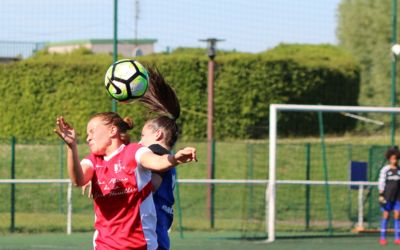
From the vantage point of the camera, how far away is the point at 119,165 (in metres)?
5.35

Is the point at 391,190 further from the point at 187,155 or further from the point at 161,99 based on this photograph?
the point at 187,155

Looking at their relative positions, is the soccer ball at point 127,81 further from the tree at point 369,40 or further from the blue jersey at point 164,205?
the tree at point 369,40

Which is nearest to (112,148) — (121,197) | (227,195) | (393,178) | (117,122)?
(117,122)

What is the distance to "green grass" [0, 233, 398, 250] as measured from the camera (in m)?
14.1

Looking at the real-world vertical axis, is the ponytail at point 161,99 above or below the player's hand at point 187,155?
above

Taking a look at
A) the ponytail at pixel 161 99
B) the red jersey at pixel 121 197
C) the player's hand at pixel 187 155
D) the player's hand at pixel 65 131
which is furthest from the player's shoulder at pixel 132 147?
the ponytail at pixel 161 99

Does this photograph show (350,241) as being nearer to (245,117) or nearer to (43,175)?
(43,175)

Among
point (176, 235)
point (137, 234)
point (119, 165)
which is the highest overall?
point (119, 165)

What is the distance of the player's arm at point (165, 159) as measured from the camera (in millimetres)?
4875

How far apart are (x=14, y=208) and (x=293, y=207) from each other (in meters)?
5.14

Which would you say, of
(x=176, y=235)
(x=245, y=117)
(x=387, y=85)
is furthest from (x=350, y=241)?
(x=387, y=85)

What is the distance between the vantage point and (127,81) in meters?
6.73

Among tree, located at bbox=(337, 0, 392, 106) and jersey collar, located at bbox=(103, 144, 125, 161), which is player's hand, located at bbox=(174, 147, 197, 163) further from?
tree, located at bbox=(337, 0, 392, 106)

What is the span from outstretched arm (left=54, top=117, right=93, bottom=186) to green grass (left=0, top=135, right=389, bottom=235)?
11.0 metres
